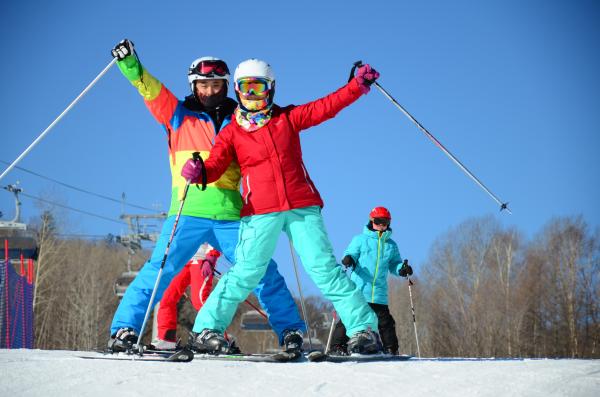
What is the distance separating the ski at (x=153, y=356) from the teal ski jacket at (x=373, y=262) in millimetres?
3349

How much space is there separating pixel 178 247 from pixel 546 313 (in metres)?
33.7

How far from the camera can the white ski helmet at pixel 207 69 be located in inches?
243

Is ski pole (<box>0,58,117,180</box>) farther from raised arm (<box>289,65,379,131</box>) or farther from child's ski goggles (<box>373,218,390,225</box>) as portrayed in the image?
child's ski goggles (<box>373,218,390,225</box>)

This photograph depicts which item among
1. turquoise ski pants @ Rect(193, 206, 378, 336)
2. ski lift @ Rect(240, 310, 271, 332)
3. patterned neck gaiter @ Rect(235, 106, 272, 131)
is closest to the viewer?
turquoise ski pants @ Rect(193, 206, 378, 336)

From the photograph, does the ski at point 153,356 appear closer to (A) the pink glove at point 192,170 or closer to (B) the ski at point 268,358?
(B) the ski at point 268,358

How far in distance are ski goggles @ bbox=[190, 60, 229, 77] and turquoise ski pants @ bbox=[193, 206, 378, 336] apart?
4.89 ft

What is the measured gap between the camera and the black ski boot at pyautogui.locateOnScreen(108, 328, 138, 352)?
550cm

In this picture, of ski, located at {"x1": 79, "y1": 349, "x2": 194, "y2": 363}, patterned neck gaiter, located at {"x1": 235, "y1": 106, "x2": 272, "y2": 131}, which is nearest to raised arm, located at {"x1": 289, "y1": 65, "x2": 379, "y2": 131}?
patterned neck gaiter, located at {"x1": 235, "y1": 106, "x2": 272, "y2": 131}

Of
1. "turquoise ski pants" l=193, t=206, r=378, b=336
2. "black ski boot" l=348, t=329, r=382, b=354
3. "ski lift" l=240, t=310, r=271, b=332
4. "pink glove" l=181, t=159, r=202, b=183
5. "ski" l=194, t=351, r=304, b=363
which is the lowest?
"ski" l=194, t=351, r=304, b=363

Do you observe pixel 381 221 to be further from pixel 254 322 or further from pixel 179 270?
pixel 254 322

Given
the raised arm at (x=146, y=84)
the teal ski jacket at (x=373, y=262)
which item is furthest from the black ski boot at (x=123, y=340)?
the teal ski jacket at (x=373, y=262)

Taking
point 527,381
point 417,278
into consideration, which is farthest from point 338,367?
point 417,278

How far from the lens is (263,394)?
11.5 feet

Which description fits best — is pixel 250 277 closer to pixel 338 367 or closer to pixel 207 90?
pixel 338 367
